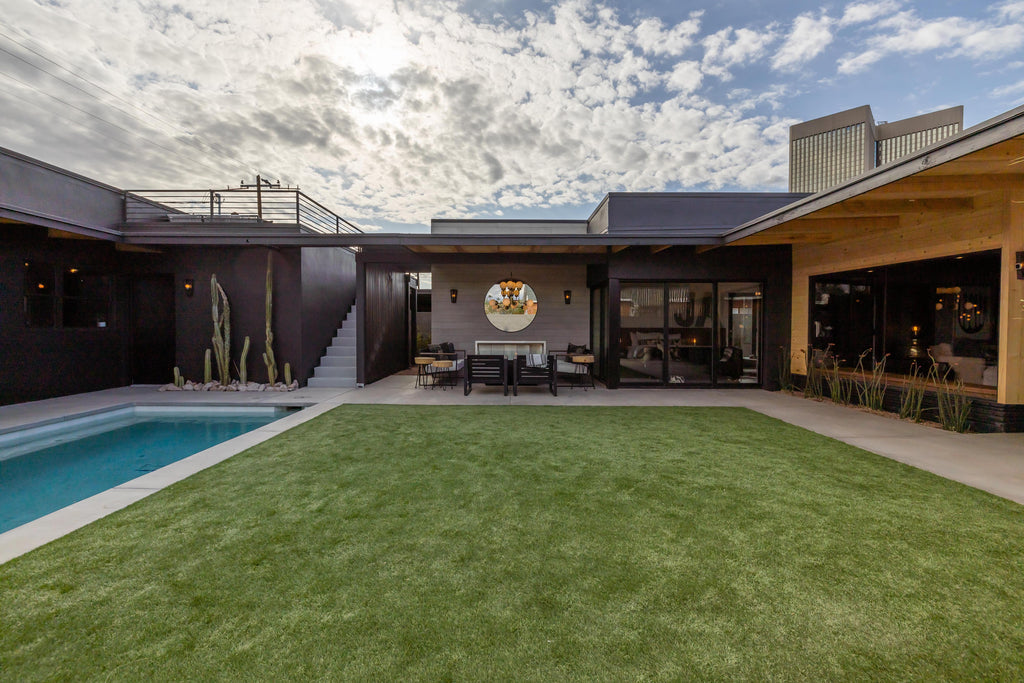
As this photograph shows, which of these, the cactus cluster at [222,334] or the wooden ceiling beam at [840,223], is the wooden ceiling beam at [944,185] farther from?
the cactus cluster at [222,334]

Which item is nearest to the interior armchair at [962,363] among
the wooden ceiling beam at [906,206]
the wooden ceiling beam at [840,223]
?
the wooden ceiling beam at [840,223]

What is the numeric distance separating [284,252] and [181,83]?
18.6 ft

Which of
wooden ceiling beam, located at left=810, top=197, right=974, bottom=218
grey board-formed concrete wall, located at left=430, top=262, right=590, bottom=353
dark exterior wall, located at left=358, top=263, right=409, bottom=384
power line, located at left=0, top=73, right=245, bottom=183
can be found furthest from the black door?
wooden ceiling beam, located at left=810, top=197, right=974, bottom=218

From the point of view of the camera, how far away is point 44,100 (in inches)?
384

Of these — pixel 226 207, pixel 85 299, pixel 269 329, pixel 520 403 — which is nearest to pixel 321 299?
pixel 269 329

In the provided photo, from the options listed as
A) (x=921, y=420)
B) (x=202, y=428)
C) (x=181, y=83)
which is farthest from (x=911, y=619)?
(x=181, y=83)

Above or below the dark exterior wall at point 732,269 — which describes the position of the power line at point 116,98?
above

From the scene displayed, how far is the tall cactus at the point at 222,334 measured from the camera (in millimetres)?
8234

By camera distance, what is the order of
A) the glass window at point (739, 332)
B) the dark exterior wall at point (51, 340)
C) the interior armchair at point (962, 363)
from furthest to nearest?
the glass window at point (739, 332)
the dark exterior wall at point (51, 340)
the interior armchair at point (962, 363)

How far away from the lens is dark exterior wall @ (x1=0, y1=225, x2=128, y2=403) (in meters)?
6.66

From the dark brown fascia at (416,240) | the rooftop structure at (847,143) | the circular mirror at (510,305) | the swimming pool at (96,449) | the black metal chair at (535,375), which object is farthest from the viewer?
the rooftop structure at (847,143)

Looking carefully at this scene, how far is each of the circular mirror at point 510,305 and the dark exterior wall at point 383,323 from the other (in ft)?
8.44

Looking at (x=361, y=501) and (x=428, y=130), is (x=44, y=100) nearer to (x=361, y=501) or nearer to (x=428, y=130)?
(x=428, y=130)

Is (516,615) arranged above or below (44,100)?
below
